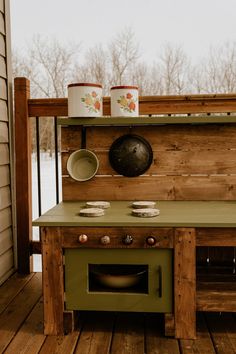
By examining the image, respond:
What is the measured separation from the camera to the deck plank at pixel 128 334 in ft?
6.31

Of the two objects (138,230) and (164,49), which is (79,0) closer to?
(164,49)

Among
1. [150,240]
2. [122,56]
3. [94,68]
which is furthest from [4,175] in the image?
[122,56]

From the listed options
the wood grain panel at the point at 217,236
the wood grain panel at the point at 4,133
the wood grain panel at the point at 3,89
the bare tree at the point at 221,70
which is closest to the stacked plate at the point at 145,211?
the wood grain panel at the point at 217,236

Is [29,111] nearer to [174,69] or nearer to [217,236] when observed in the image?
[217,236]

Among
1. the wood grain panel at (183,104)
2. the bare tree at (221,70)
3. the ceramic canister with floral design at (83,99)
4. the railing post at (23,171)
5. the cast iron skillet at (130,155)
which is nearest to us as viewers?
the ceramic canister with floral design at (83,99)

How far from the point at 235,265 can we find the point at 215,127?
3.06 ft

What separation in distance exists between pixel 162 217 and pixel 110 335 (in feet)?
2.23

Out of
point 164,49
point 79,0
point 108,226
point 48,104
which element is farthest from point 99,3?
point 108,226

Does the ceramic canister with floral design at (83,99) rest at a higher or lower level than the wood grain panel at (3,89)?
lower

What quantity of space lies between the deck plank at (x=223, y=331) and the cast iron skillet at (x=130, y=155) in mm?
996

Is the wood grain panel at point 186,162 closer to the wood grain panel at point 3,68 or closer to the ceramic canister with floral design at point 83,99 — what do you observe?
the ceramic canister with floral design at point 83,99

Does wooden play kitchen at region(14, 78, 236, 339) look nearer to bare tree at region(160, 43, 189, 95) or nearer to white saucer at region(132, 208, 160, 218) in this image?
white saucer at region(132, 208, 160, 218)

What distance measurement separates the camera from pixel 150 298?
2.02 m

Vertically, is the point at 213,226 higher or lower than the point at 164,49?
lower
